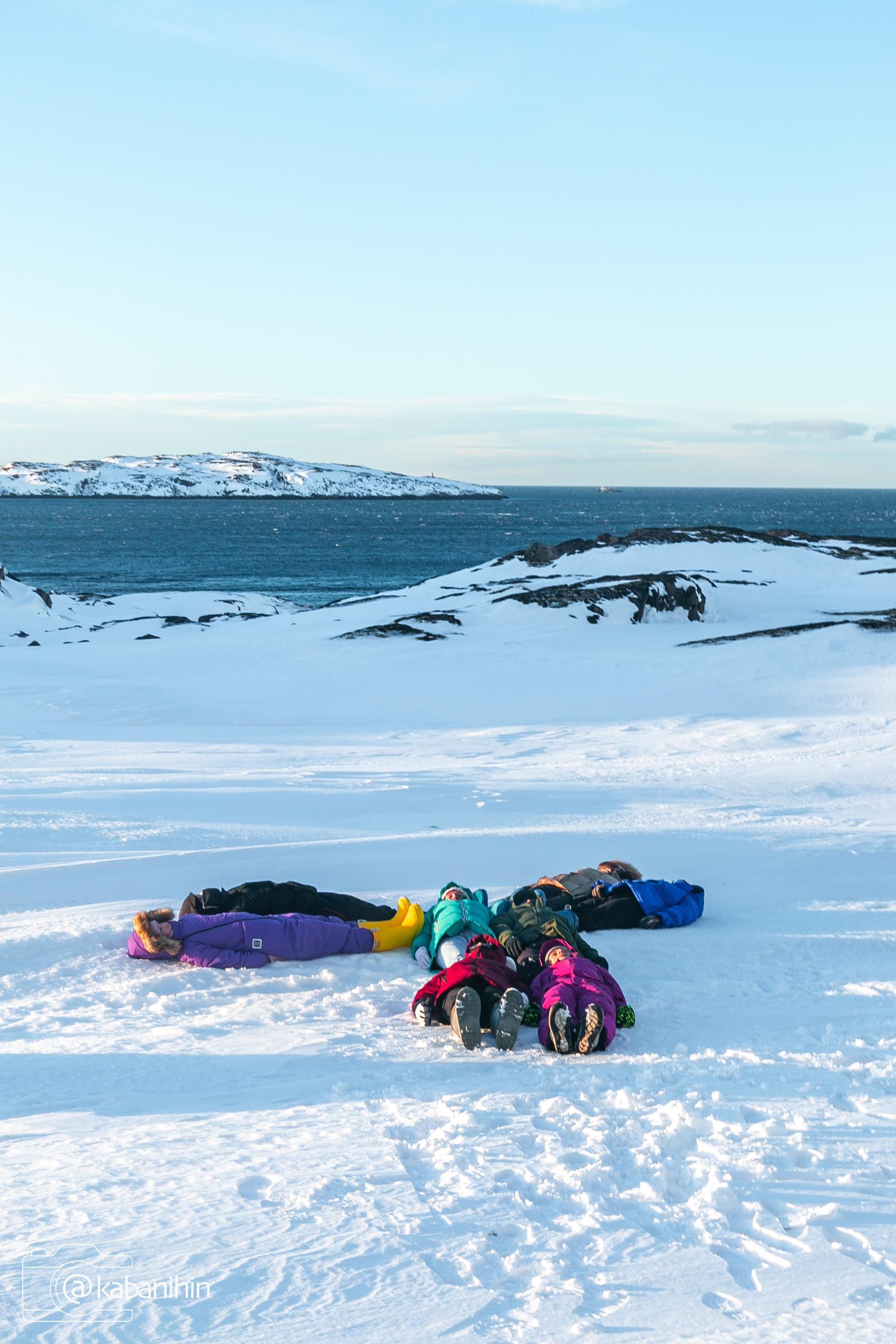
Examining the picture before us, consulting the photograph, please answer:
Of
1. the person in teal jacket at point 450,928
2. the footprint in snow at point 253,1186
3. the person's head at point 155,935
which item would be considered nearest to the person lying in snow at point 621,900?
the person in teal jacket at point 450,928

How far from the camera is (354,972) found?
5.48 meters

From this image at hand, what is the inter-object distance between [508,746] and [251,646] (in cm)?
881

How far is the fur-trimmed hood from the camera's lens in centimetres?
540

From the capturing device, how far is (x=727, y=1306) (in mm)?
2615

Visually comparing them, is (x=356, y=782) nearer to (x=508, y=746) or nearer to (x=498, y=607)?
(x=508, y=746)

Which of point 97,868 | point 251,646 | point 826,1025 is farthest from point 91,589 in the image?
point 826,1025

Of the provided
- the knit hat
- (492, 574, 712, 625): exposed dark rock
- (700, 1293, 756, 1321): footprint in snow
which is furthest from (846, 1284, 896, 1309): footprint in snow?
(492, 574, 712, 625): exposed dark rock

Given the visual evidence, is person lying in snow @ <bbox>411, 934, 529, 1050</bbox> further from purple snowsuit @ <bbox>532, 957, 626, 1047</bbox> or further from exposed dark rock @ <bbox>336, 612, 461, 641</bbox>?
exposed dark rock @ <bbox>336, 612, 461, 641</bbox>

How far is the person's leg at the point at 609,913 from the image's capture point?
6.14 metres

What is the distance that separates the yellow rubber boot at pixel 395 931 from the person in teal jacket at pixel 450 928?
2.7 inches

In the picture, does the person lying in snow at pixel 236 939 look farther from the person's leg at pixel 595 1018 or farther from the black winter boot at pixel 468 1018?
the person's leg at pixel 595 1018

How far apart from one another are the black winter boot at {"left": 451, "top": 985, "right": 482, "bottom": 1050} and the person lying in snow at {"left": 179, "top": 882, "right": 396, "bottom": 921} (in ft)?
4.92

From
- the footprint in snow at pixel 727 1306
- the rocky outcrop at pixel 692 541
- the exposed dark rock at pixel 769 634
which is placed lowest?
the footprint in snow at pixel 727 1306

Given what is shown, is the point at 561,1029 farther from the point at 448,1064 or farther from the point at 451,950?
the point at 451,950
